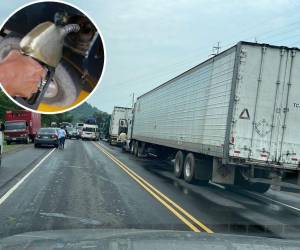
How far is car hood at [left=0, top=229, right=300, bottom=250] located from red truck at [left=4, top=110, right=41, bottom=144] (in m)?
38.9

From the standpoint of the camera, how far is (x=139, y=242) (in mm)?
3992

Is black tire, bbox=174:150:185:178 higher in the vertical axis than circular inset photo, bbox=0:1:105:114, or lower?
lower

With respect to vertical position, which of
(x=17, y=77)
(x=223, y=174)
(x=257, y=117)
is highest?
(x=257, y=117)

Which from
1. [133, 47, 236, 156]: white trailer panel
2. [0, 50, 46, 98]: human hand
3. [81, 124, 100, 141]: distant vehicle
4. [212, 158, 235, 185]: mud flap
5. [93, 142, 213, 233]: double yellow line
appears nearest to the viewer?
[0, 50, 46, 98]: human hand

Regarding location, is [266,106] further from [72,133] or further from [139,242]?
[72,133]

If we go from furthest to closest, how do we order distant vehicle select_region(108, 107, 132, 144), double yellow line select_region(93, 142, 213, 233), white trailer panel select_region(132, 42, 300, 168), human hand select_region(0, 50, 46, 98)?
distant vehicle select_region(108, 107, 132, 144) < white trailer panel select_region(132, 42, 300, 168) < double yellow line select_region(93, 142, 213, 233) < human hand select_region(0, 50, 46, 98)

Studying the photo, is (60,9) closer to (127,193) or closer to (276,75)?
(127,193)

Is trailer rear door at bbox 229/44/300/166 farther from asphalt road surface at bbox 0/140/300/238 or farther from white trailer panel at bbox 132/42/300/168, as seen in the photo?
asphalt road surface at bbox 0/140/300/238

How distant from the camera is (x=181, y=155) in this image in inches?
758

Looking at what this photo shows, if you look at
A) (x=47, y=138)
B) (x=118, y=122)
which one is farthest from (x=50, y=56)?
(x=118, y=122)

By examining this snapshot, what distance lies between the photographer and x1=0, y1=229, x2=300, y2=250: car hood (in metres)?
3.83

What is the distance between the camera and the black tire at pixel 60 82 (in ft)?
17.9

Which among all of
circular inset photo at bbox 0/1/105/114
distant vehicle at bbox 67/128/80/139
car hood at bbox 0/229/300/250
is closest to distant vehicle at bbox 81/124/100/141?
distant vehicle at bbox 67/128/80/139

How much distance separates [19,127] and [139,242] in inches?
1629
